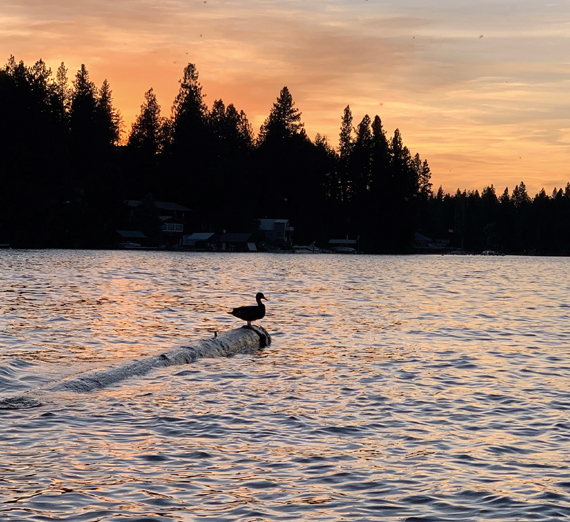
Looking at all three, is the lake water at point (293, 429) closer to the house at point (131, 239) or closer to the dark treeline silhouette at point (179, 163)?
the dark treeline silhouette at point (179, 163)

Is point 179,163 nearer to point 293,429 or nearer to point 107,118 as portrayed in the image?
point 107,118

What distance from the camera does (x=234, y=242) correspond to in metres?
180

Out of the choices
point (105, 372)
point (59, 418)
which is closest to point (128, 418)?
point (59, 418)

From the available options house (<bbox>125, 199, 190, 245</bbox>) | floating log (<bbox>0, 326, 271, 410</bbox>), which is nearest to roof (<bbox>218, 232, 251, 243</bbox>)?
house (<bbox>125, 199, 190, 245</bbox>)

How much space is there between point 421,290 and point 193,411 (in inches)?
1889

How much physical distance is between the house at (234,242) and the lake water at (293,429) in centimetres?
14972

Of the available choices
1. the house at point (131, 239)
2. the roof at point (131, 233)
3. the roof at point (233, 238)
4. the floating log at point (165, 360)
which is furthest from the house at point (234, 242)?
the floating log at point (165, 360)

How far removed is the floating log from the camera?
51.5 ft

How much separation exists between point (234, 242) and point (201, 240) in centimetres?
746

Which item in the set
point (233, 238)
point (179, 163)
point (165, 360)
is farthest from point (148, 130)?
point (165, 360)

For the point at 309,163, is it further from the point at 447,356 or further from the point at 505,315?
the point at 447,356

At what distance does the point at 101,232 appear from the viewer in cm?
15212

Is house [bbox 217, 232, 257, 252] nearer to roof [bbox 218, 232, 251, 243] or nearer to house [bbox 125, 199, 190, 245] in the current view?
roof [bbox 218, 232, 251, 243]

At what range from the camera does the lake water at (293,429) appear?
9.78m
